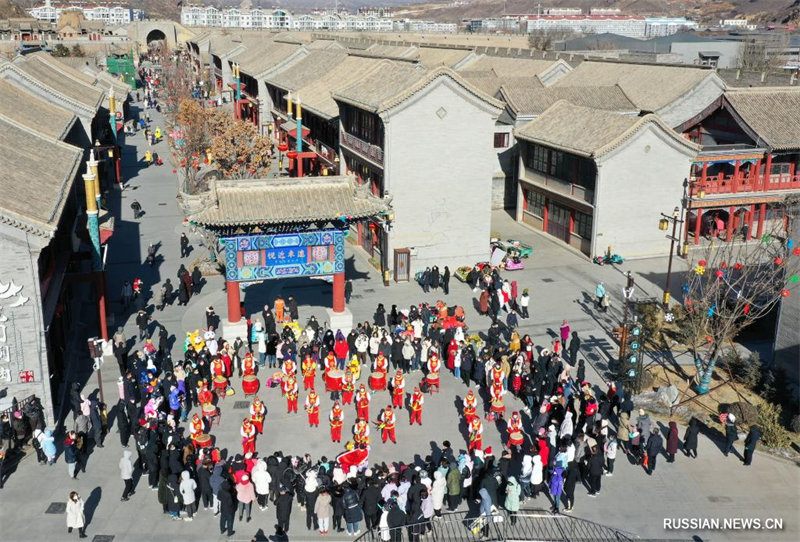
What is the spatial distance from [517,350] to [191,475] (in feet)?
40.9

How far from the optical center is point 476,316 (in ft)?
111

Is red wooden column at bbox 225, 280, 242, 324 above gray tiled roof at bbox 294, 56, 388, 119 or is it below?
below

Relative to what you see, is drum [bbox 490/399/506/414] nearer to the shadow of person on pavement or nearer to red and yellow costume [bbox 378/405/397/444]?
red and yellow costume [bbox 378/405/397/444]

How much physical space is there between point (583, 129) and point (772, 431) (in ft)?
76.0

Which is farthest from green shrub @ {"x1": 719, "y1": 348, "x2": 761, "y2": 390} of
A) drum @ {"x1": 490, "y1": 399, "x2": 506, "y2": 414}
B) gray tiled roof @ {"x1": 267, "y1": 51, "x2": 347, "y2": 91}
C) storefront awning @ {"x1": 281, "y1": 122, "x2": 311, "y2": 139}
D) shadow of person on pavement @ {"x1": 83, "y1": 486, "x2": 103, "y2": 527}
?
gray tiled roof @ {"x1": 267, "y1": 51, "x2": 347, "y2": 91}

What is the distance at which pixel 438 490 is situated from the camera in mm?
19203

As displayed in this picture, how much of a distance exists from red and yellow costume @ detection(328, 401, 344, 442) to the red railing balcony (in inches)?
1058

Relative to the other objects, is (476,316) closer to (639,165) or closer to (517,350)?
(517,350)

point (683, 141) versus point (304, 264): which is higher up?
point (683, 141)

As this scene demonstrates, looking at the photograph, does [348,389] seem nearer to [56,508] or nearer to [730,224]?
[56,508]

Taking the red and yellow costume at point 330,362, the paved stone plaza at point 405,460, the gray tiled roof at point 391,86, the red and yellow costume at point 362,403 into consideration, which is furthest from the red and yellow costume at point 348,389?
the gray tiled roof at point 391,86

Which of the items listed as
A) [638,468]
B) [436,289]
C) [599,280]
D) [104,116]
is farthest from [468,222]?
[104,116]

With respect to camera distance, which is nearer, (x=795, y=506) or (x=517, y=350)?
(x=795, y=506)

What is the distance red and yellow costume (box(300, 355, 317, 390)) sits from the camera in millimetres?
25891
